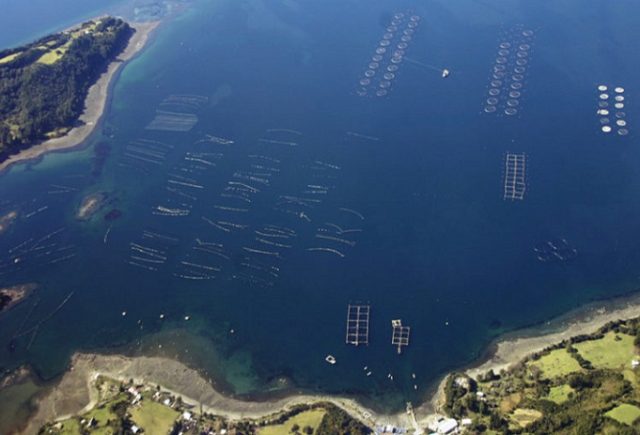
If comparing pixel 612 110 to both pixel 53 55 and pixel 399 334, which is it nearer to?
pixel 399 334

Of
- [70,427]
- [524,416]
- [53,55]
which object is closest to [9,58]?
[53,55]

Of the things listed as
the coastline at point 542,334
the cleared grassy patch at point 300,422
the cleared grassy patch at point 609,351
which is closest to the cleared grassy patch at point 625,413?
the cleared grassy patch at point 609,351

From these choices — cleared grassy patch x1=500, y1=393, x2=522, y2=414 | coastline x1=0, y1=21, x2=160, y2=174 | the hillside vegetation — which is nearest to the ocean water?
coastline x1=0, y1=21, x2=160, y2=174

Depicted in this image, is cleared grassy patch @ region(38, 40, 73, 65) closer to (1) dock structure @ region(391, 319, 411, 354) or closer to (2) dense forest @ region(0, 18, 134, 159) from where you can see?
(2) dense forest @ region(0, 18, 134, 159)

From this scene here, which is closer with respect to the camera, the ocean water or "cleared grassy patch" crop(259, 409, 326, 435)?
"cleared grassy patch" crop(259, 409, 326, 435)

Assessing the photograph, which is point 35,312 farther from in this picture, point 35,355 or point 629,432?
point 629,432

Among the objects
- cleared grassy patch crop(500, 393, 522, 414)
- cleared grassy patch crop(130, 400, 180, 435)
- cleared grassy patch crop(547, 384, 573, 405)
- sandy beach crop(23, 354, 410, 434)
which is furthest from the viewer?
sandy beach crop(23, 354, 410, 434)

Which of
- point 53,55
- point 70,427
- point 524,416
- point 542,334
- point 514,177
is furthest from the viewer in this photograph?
point 53,55
